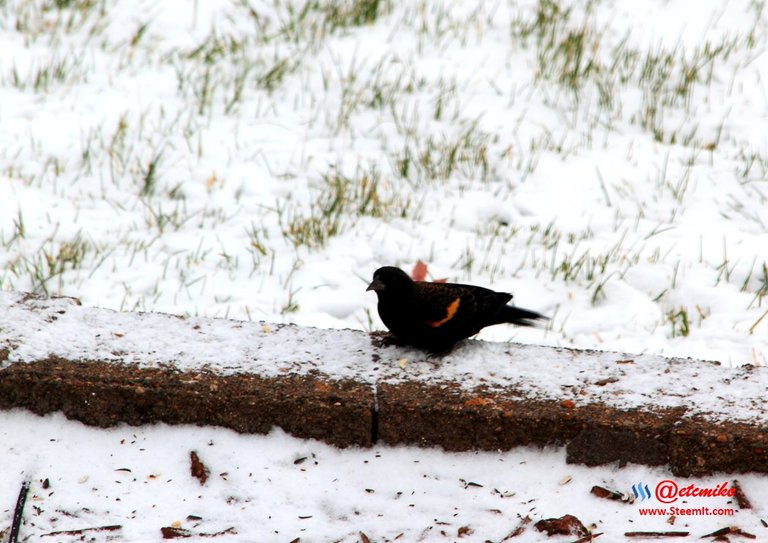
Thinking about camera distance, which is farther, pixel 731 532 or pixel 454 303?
pixel 454 303

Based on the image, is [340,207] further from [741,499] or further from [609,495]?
[741,499]

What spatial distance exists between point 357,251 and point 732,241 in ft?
5.45

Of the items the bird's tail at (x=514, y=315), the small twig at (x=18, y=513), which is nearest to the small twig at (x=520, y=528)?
the bird's tail at (x=514, y=315)

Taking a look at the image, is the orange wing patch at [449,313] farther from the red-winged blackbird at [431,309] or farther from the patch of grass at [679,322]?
the patch of grass at [679,322]

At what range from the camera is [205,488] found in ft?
9.09

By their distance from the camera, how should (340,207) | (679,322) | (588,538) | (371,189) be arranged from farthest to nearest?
1. (371,189)
2. (340,207)
3. (679,322)
4. (588,538)

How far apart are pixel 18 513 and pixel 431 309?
1.30 meters

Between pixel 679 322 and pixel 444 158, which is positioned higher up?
pixel 444 158

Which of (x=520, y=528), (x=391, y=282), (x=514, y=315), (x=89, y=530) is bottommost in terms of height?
(x=89, y=530)

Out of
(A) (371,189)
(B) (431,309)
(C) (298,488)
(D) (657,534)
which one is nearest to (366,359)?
(B) (431,309)

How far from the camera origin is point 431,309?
10.4ft

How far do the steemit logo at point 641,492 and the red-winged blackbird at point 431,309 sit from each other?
730 millimetres

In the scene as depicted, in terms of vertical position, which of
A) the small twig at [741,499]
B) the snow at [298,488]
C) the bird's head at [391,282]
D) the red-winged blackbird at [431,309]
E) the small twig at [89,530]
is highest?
the bird's head at [391,282]

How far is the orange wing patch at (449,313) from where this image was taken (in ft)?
10.3
